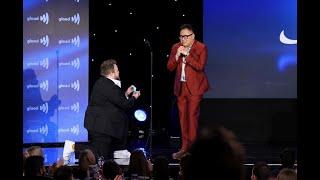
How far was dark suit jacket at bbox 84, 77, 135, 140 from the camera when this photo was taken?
9.30m

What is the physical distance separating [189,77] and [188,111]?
535 millimetres

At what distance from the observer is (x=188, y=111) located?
10.1m

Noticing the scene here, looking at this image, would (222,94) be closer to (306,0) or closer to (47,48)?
(47,48)

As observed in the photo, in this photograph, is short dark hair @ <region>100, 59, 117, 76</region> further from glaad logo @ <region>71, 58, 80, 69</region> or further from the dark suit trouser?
glaad logo @ <region>71, 58, 80, 69</region>

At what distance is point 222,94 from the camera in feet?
41.9

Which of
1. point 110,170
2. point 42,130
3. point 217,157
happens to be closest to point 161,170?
point 110,170

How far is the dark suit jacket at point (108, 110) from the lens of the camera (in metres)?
9.30

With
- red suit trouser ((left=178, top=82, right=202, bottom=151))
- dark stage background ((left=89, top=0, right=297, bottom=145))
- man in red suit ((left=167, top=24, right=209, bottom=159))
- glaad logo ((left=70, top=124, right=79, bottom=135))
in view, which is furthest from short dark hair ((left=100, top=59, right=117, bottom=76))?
dark stage background ((left=89, top=0, right=297, bottom=145))

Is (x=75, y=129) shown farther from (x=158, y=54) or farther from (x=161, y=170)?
(x=161, y=170)

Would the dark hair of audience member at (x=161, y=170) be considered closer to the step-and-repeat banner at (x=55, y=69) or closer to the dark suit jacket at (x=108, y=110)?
the dark suit jacket at (x=108, y=110)

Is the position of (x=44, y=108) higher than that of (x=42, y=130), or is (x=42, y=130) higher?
(x=44, y=108)

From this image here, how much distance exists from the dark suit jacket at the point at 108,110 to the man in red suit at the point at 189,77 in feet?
3.49
